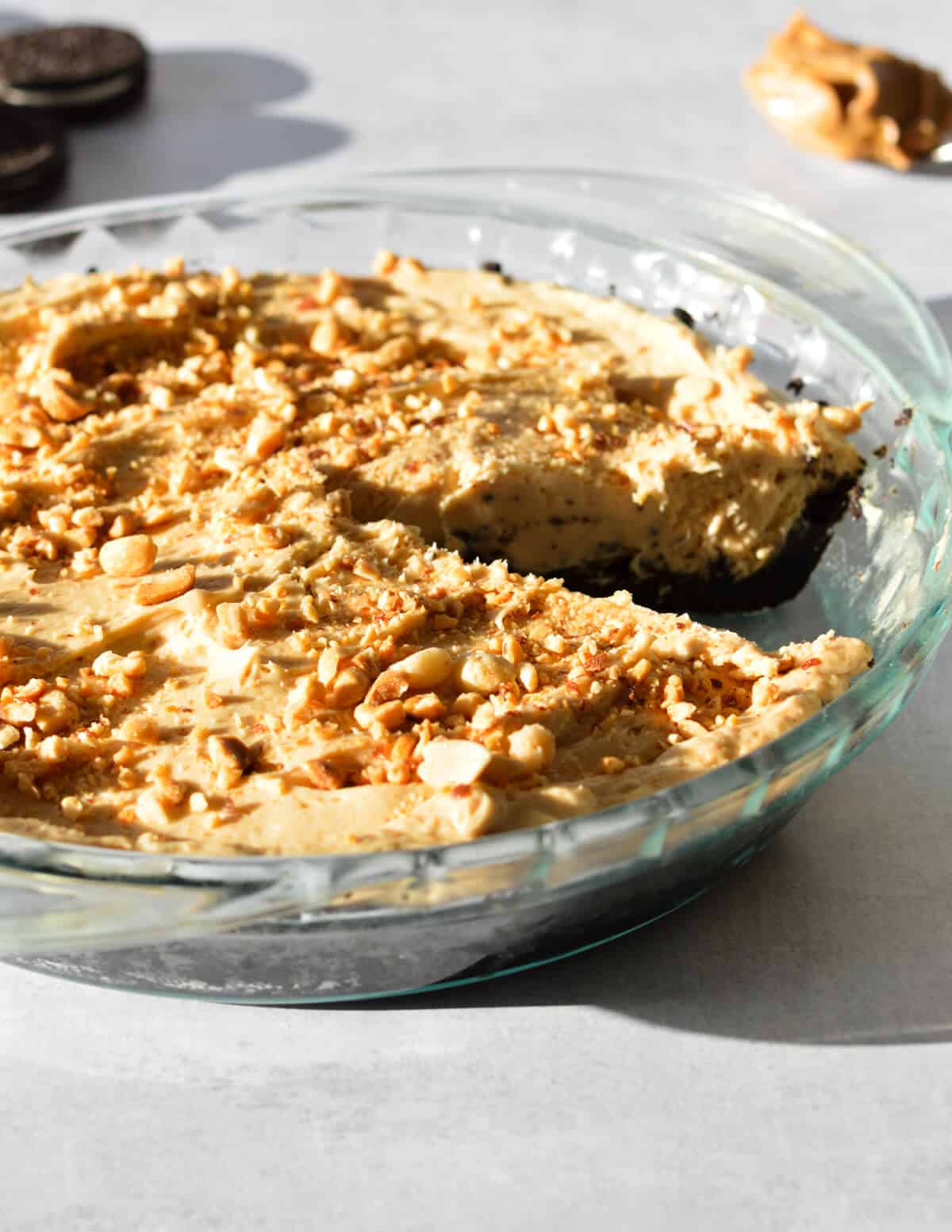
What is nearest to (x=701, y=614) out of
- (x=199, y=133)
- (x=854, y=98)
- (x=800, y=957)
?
(x=800, y=957)

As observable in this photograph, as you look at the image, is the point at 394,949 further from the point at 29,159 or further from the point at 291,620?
the point at 29,159

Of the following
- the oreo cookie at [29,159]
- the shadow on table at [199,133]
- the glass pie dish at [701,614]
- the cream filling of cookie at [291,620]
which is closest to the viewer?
the glass pie dish at [701,614]

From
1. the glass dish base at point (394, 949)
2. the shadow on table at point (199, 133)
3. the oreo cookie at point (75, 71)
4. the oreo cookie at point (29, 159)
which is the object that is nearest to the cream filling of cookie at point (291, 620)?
the glass dish base at point (394, 949)

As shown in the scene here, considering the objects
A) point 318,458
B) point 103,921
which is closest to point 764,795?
point 103,921

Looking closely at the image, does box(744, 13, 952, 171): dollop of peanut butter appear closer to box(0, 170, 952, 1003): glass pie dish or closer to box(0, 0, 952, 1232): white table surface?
box(0, 170, 952, 1003): glass pie dish

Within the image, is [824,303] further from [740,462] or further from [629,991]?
[629,991]

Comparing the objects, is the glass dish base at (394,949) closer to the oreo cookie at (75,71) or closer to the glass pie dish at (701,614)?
the glass pie dish at (701,614)
